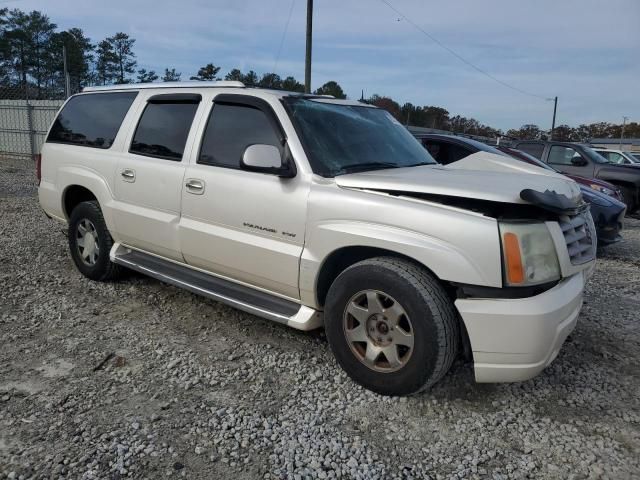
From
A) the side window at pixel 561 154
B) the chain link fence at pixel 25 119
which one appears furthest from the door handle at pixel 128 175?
the chain link fence at pixel 25 119

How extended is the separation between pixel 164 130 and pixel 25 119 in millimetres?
15456

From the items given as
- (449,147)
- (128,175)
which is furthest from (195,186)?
(449,147)

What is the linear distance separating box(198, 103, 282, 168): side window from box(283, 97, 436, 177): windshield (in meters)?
0.23

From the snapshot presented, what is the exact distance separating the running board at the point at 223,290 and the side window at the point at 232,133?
34.9 inches

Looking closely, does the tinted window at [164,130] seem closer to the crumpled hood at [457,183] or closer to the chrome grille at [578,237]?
the crumpled hood at [457,183]

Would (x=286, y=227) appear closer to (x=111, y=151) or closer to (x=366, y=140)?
(x=366, y=140)

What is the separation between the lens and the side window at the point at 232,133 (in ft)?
11.5

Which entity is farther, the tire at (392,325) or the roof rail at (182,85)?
the roof rail at (182,85)

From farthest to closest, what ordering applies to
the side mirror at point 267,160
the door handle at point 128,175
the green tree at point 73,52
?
1. the green tree at point 73,52
2. the door handle at point 128,175
3. the side mirror at point 267,160

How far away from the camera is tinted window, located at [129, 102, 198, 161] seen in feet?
12.9

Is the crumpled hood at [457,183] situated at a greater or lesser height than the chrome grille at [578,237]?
greater

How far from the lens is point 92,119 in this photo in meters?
Answer: 4.79

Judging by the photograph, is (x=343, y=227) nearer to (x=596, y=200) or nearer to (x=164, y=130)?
(x=164, y=130)

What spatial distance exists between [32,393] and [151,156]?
201 cm
